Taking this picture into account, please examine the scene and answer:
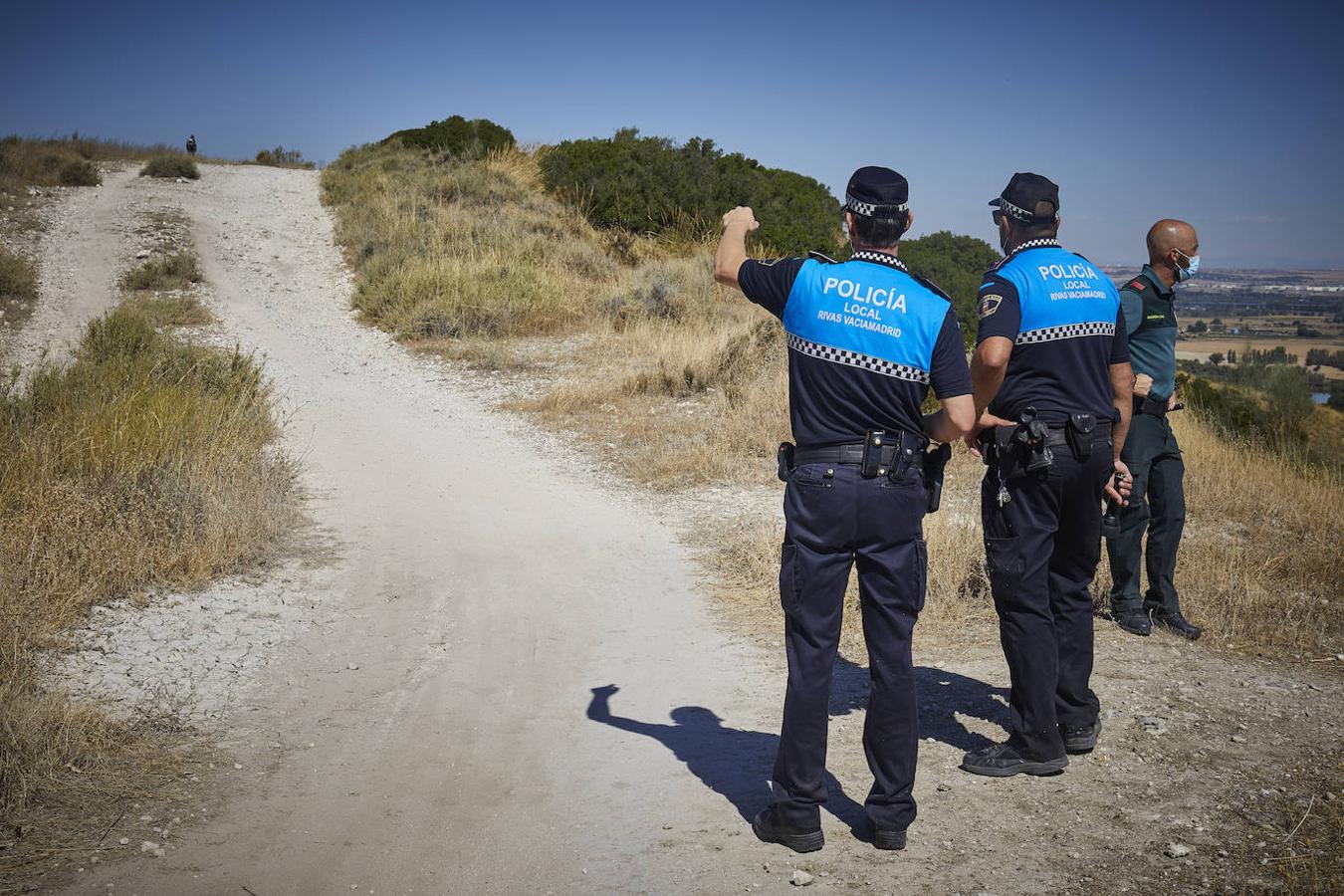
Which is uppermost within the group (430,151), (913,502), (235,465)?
(430,151)

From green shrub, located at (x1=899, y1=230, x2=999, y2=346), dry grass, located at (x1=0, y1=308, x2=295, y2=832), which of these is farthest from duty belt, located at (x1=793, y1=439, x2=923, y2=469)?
green shrub, located at (x1=899, y1=230, x2=999, y2=346)

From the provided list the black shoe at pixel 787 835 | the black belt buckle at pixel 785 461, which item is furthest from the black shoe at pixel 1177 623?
the black belt buckle at pixel 785 461

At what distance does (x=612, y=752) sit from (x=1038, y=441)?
2288 mm

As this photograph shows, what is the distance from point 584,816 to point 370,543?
4017 mm

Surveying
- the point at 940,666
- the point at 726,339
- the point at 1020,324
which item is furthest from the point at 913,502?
the point at 726,339

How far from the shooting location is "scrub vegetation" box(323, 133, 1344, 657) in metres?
6.58

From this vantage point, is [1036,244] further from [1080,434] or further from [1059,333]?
[1080,434]

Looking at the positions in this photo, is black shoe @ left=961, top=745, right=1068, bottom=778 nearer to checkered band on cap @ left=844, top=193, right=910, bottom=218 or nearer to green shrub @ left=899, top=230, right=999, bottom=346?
checkered band on cap @ left=844, top=193, right=910, bottom=218

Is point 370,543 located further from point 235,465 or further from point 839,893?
point 839,893

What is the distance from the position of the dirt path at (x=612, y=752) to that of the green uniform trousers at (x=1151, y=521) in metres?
0.40

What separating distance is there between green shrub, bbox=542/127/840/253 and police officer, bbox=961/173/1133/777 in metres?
13.8

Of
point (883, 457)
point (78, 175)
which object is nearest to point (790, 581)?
point (883, 457)

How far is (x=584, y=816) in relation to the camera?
389 cm

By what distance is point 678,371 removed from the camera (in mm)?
12156
